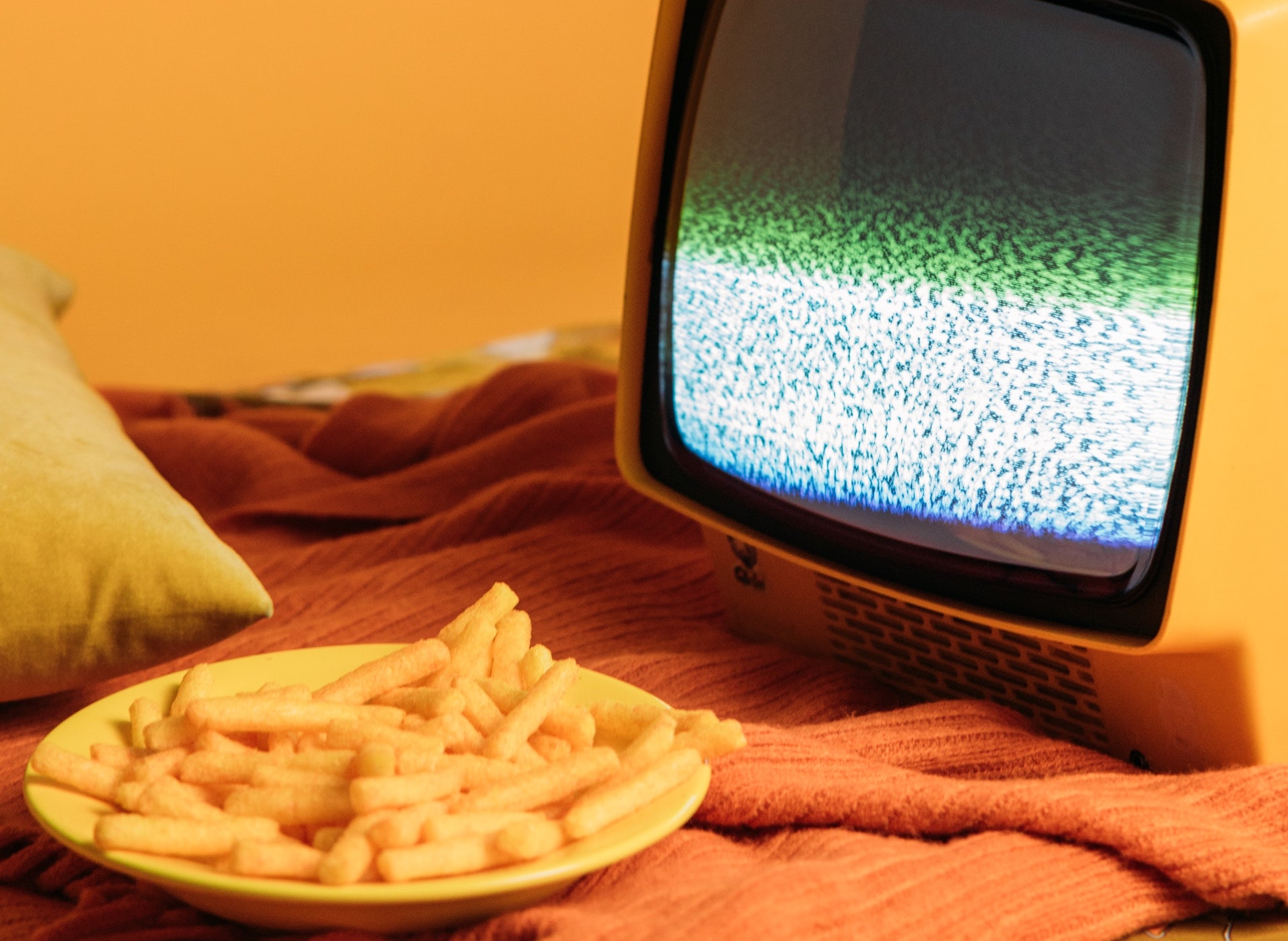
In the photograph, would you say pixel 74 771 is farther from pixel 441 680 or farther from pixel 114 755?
pixel 441 680

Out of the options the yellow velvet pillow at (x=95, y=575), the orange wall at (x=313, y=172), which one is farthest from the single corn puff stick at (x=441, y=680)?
the orange wall at (x=313, y=172)

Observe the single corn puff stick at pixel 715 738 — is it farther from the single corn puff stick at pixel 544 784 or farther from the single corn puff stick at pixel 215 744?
the single corn puff stick at pixel 215 744

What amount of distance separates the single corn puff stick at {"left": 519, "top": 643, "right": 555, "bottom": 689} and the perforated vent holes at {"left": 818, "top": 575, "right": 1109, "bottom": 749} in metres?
0.31

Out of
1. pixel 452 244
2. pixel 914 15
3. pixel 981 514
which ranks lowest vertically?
pixel 452 244

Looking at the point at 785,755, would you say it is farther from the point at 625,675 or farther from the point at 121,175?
the point at 121,175

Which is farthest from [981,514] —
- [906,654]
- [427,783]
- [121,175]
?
[121,175]

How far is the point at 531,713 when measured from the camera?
683 millimetres

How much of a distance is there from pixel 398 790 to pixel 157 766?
0.42 ft

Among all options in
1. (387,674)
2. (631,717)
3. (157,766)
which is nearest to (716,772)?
(631,717)

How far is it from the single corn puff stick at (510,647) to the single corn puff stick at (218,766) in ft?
0.52

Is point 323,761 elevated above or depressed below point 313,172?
above

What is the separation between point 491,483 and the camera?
1.47 meters

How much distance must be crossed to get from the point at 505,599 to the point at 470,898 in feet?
0.75

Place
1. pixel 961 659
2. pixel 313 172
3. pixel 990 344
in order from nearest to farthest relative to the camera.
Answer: pixel 990 344 → pixel 961 659 → pixel 313 172
